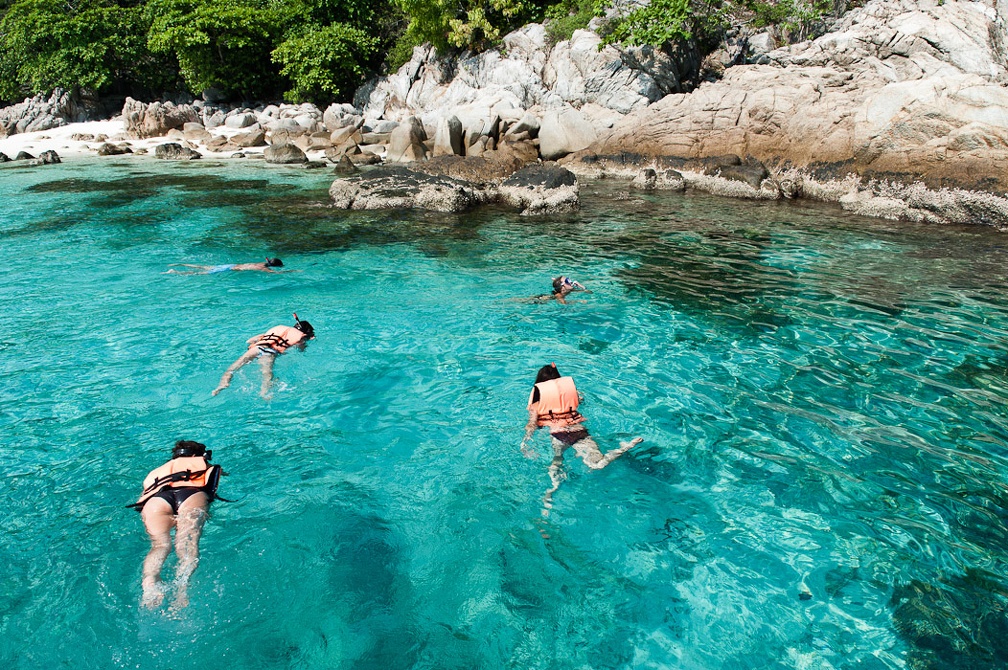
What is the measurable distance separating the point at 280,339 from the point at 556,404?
13.2 feet

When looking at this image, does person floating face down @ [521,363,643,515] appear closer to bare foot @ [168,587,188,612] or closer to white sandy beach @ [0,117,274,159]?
bare foot @ [168,587,188,612]

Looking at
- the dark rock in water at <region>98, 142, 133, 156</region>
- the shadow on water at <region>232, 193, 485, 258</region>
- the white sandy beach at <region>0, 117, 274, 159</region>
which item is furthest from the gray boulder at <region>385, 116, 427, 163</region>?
the dark rock in water at <region>98, 142, 133, 156</region>

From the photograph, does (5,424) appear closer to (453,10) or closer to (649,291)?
(649,291)

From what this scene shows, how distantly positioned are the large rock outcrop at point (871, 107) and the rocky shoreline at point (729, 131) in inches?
1.7

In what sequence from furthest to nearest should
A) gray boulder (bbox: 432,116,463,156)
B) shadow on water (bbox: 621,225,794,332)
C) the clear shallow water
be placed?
gray boulder (bbox: 432,116,463,156), shadow on water (bbox: 621,225,794,332), the clear shallow water

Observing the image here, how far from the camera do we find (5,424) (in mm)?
6777

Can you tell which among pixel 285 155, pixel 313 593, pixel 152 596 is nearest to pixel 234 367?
pixel 152 596

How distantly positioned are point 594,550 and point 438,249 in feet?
33.7

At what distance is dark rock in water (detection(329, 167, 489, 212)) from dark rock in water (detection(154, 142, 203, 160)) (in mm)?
16077

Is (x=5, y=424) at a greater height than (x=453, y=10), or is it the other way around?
(x=453, y=10)

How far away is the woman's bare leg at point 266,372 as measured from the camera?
754cm

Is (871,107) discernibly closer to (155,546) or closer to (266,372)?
(266,372)

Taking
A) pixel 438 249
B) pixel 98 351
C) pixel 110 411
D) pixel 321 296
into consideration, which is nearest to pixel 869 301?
pixel 438 249

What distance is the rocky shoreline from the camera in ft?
52.4
